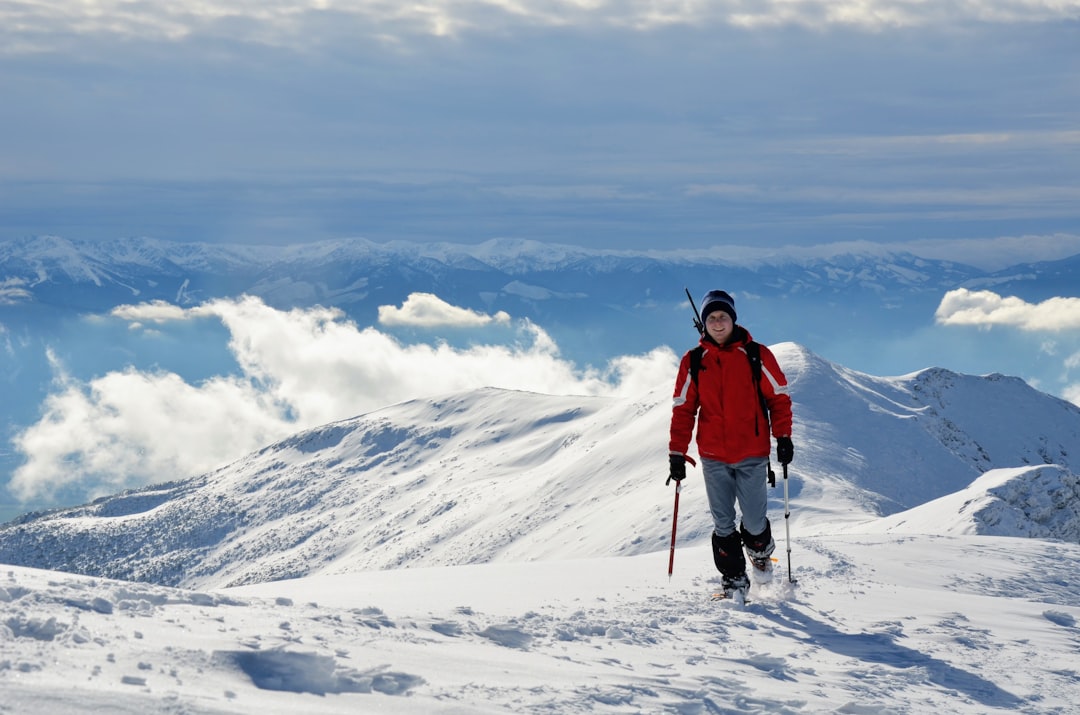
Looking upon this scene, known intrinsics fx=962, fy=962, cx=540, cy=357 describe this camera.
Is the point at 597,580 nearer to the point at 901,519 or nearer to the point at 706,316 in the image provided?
the point at 706,316

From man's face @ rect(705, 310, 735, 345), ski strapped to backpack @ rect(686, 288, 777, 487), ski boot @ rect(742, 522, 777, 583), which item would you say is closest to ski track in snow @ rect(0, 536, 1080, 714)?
ski boot @ rect(742, 522, 777, 583)

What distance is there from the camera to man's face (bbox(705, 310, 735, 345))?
9.16 m

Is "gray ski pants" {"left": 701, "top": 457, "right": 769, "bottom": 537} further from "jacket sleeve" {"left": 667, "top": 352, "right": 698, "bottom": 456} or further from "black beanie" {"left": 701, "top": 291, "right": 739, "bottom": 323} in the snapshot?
"black beanie" {"left": 701, "top": 291, "right": 739, "bottom": 323}

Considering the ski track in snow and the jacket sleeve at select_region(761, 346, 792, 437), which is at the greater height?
the jacket sleeve at select_region(761, 346, 792, 437)

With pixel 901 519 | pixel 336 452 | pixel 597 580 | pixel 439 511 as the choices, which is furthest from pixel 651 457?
pixel 336 452

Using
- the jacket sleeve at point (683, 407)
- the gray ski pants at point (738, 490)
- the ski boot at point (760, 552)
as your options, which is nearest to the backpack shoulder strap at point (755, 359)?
the jacket sleeve at point (683, 407)

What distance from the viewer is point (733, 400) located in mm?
9398

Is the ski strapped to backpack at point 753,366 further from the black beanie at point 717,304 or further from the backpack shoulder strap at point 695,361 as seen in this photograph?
the black beanie at point 717,304

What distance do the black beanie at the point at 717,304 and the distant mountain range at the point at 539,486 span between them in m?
16.7

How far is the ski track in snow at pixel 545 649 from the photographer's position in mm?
5066

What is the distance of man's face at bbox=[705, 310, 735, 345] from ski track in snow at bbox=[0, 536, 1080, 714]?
253 cm

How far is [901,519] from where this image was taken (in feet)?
93.1

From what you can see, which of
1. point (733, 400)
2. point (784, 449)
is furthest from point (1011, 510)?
point (733, 400)

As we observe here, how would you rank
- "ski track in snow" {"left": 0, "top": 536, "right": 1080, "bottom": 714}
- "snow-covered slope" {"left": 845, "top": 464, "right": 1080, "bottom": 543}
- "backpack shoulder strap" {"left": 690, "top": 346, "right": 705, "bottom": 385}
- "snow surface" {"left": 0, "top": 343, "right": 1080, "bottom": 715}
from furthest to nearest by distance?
"snow-covered slope" {"left": 845, "top": 464, "right": 1080, "bottom": 543}, "backpack shoulder strap" {"left": 690, "top": 346, "right": 705, "bottom": 385}, "snow surface" {"left": 0, "top": 343, "right": 1080, "bottom": 715}, "ski track in snow" {"left": 0, "top": 536, "right": 1080, "bottom": 714}
